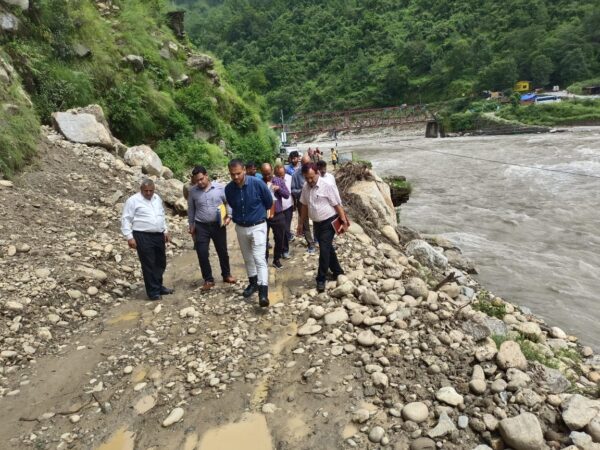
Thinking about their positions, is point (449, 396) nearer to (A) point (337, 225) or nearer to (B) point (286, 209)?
(A) point (337, 225)

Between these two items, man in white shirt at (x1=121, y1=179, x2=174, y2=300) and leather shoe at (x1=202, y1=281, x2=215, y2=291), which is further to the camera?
leather shoe at (x1=202, y1=281, x2=215, y2=291)

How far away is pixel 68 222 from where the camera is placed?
23.8ft

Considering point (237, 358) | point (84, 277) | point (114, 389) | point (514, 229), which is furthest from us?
point (514, 229)

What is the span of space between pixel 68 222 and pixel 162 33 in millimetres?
12222

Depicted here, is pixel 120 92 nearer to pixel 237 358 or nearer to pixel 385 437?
pixel 237 358

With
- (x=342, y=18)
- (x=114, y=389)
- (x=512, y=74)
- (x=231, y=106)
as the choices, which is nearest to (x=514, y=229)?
(x=231, y=106)

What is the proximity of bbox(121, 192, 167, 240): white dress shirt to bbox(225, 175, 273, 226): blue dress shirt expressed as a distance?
1.10m

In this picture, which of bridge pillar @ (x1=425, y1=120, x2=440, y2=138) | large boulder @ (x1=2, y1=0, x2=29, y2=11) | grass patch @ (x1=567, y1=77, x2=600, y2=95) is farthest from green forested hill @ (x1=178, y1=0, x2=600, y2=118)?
large boulder @ (x1=2, y1=0, x2=29, y2=11)

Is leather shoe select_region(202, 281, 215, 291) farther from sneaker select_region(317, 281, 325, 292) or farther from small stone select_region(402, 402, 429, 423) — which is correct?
small stone select_region(402, 402, 429, 423)

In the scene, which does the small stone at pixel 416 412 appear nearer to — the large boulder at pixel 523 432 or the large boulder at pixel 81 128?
the large boulder at pixel 523 432

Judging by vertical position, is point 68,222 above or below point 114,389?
above

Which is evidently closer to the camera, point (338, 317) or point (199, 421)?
point (199, 421)

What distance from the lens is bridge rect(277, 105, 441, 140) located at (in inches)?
Answer: 2368

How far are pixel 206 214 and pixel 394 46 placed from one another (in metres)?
109
